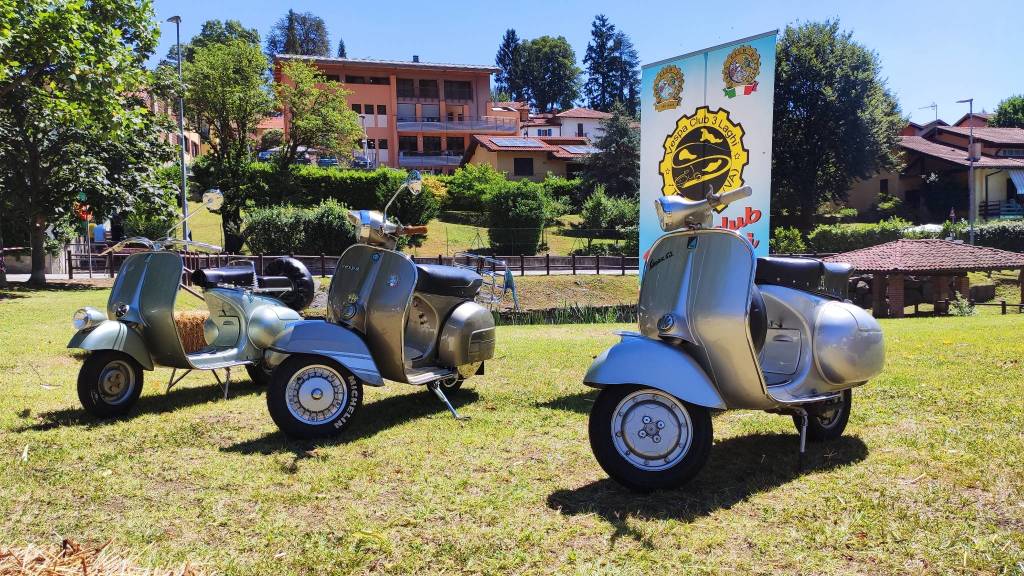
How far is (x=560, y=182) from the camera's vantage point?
49.2 m

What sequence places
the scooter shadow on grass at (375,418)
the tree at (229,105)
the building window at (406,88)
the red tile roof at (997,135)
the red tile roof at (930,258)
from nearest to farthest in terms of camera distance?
the scooter shadow on grass at (375,418)
the red tile roof at (930,258)
the tree at (229,105)
the red tile roof at (997,135)
the building window at (406,88)

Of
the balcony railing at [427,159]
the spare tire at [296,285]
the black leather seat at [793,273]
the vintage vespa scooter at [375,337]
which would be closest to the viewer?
the black leather seat at [793,273]

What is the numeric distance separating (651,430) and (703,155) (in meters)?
4.78

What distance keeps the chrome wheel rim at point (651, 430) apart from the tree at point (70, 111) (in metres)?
8.31

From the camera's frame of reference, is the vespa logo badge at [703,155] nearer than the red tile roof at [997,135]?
Yes

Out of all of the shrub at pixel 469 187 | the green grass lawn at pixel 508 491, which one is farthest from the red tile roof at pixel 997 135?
the green grass lawn at pixel 508 491

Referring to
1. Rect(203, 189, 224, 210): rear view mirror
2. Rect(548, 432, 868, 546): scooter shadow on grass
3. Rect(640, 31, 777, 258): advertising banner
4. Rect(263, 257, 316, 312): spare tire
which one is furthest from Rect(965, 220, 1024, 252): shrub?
Rect(203, 189, 224, 210): rear view mirror

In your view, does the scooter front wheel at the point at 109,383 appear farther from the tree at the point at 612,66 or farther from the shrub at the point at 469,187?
the tree at the point at 612,66

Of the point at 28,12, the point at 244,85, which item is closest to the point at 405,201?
the point at 244,85

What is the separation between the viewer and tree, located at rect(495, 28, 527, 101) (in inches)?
4013

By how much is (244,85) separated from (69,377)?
1244 inches

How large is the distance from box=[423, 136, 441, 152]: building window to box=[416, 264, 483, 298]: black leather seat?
187 feet

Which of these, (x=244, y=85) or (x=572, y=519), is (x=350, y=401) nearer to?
(x=572, y=519)

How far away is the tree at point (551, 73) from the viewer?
100m
